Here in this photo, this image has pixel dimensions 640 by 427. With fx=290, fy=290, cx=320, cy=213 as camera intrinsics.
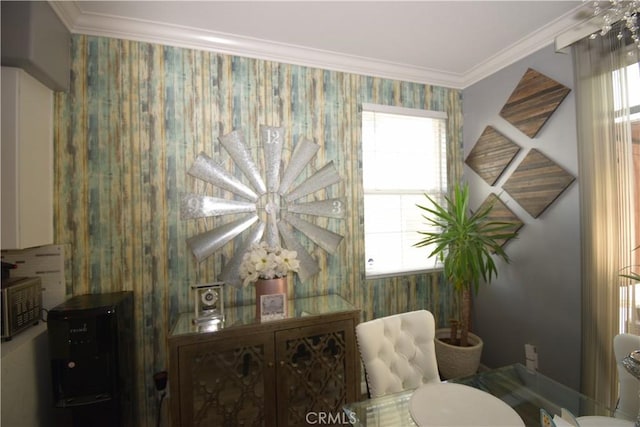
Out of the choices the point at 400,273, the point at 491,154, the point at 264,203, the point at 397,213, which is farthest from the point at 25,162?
the point at 491,154

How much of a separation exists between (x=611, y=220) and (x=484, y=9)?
1540mm

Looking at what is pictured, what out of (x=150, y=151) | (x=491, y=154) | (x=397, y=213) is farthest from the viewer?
(x=397, y=213)

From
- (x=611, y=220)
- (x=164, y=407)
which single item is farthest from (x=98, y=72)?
(x=611, y=220)

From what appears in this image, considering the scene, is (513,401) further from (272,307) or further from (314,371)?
(272,307)

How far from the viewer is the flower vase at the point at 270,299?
1.82m

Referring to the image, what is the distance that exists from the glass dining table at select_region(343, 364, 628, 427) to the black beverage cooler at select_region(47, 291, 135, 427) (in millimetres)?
1283

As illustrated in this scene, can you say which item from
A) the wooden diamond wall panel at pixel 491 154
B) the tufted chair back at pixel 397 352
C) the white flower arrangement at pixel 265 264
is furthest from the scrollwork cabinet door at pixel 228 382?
the wooden diamond wall panel at pixel 491 154

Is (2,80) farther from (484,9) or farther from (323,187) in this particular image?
(484,9)

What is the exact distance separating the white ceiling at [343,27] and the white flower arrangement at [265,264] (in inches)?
58.6

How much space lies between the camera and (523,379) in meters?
1.45

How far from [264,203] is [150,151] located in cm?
84

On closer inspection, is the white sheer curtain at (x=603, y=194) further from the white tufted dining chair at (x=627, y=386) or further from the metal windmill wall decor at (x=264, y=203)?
the metal windmill wall decor at (x=264, y=203)

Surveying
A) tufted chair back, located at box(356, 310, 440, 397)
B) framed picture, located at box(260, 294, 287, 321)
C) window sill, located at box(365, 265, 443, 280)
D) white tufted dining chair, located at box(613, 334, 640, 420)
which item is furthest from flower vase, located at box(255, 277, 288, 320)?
white tufted dining chair, located at box(613, 334, 640, 420)

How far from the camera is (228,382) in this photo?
1.70m
